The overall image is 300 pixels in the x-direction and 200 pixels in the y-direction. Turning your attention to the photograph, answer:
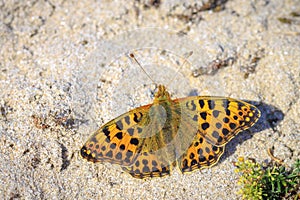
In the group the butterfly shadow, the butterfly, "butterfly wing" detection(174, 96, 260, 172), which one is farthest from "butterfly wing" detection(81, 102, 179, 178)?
the butterfly shadow

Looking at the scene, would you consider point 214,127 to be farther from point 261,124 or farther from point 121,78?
point 121,78

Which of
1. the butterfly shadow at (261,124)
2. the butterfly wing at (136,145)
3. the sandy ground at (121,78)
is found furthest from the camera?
the butterfly shadow at (261,124)

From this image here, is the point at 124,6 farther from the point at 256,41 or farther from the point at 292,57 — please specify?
the point at 292,57

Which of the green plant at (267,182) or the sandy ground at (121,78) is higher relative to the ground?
the sandy ground at (121,78)

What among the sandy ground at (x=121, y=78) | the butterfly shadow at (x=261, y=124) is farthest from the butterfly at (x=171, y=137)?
the butterfly shadow at (x=261, y=124)

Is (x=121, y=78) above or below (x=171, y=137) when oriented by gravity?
above

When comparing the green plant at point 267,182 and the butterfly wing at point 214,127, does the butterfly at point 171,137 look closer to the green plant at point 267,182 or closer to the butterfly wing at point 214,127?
the butterfly wing at point 214,127

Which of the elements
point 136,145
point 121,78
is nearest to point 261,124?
point 136,145
